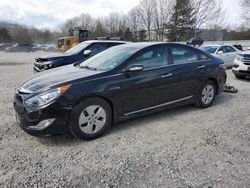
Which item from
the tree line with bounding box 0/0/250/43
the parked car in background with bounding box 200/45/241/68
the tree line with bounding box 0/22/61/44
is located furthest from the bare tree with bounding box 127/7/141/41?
the parked car in background with bounding box 200/45/241/68

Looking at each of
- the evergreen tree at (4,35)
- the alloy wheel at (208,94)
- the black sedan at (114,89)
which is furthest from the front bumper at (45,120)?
the evergreen tree at (4,35)

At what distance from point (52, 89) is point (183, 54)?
2.78m

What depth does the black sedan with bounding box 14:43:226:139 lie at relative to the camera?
323 cm

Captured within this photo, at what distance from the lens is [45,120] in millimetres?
3191

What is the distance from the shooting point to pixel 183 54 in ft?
15.4

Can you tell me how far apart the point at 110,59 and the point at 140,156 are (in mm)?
1929

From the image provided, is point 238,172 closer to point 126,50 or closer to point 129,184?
point 129,184

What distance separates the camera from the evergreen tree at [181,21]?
1663 inches

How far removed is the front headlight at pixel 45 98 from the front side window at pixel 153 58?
137cm

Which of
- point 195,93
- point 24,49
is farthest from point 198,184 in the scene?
point 24,49

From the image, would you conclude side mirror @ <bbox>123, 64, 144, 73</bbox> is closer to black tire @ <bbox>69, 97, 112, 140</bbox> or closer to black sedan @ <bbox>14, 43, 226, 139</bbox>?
black sedan @ <bbox>14, 43, 226, 139</bbox>

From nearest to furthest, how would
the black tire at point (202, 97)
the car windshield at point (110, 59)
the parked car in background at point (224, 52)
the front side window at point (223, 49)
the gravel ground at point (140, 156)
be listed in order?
the gravel ground at point (140, 156), the car windshield at point (110, 59), the black tire at point (202, 97), the parked car in background at point (224, 52), the front side window at point (223, 49)

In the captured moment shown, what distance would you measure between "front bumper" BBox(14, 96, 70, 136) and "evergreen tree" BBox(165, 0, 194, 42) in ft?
142

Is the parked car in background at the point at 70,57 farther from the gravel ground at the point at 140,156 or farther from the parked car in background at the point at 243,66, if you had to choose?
the parked car in background at the point at 243,66
